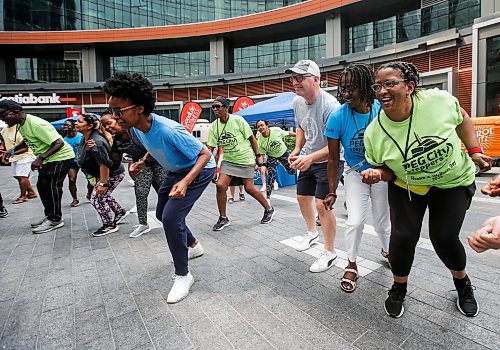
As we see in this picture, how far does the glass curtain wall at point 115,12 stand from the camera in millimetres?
32562

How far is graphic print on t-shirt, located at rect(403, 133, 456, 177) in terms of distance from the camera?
6.54ft

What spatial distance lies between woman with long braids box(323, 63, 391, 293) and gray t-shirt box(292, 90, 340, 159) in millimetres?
452

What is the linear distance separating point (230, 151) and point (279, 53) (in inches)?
1111

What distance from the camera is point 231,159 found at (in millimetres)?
4938

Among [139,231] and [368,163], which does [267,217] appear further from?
[368,163]

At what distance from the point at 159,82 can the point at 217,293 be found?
28.2 m

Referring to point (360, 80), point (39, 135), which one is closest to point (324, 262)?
point (360, 80)

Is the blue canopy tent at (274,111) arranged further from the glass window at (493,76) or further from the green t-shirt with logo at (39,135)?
the glass window at (493,76)

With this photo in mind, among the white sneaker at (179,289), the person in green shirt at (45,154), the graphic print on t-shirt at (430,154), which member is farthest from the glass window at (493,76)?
the person in green shirt at (45,154)

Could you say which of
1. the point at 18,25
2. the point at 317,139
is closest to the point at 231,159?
the point at 317,139

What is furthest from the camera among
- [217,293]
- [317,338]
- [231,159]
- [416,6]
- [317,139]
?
[416,6]

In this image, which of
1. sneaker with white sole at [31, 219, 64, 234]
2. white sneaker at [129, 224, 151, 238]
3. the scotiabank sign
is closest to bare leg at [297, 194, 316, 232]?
white sneaker at [129, 224, 151, 238]

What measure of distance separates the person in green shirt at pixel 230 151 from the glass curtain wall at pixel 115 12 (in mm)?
31226

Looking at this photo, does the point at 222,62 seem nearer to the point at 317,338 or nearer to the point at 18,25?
the point at 18,25
